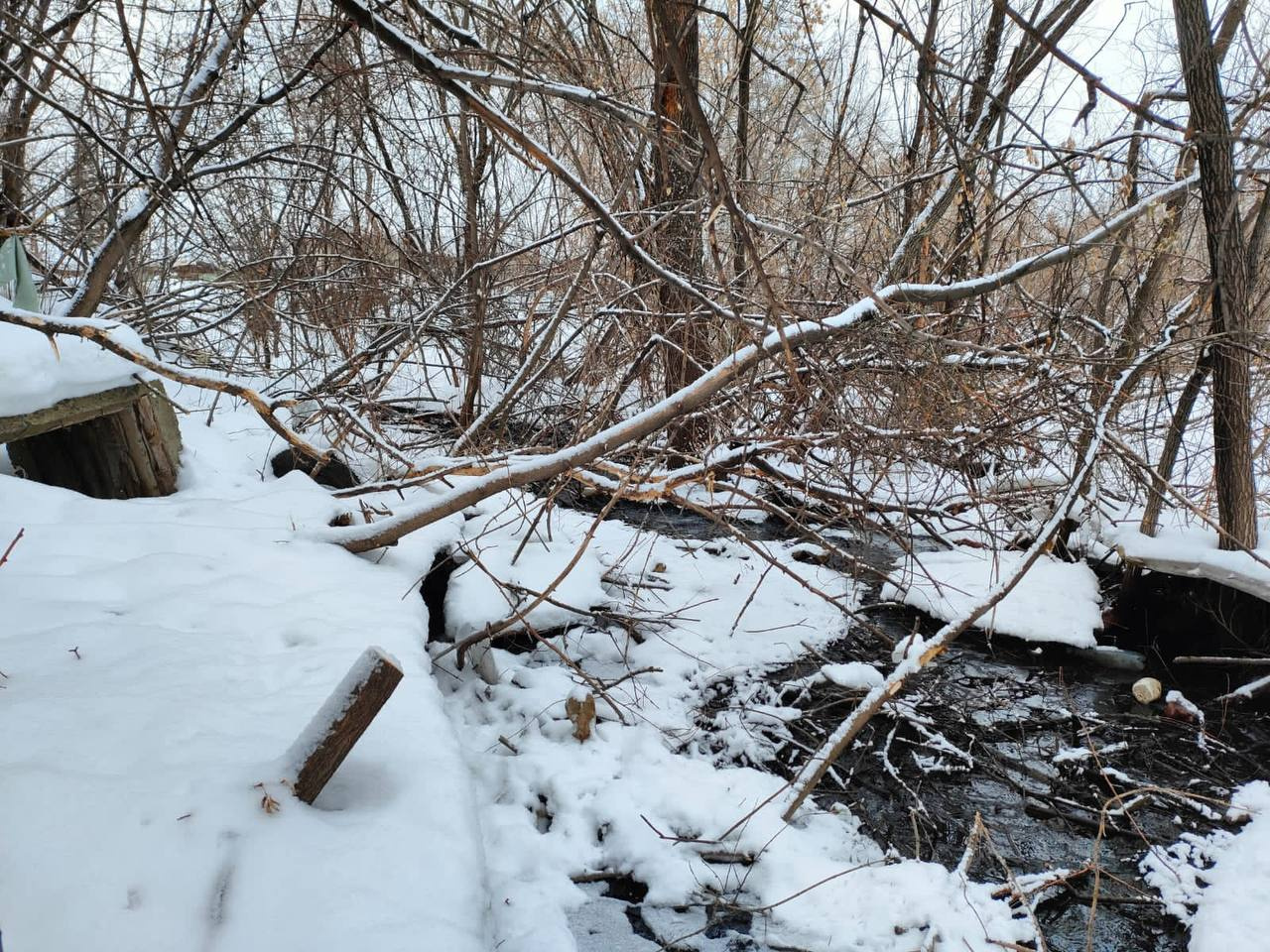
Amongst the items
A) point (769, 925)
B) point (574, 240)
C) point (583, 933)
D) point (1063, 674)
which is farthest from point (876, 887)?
point (574, 240)

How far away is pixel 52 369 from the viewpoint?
134 inches

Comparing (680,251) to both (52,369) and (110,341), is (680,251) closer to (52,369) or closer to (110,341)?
(110,341)

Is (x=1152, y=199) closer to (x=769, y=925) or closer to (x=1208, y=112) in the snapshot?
(x=1208, y=112)

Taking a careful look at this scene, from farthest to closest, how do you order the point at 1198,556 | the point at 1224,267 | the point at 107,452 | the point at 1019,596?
the point at 1019,596
the point at 1198,556
the point at 1224,267
the point at 107,452

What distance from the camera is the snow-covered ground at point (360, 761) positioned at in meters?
1.71

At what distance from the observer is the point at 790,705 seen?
393 centimetres

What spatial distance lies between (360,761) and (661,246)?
14.1 feet

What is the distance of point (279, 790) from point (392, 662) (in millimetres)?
410

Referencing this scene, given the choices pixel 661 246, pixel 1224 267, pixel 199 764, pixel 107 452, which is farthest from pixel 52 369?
pixel 1224 267

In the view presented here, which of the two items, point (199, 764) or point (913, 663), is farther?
point (913, 663)

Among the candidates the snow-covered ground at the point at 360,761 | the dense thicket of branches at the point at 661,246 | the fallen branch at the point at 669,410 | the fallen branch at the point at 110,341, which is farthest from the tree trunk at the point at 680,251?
the fallen branch at the point at 110,341

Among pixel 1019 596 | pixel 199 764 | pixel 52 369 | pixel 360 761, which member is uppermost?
pixel 52 369

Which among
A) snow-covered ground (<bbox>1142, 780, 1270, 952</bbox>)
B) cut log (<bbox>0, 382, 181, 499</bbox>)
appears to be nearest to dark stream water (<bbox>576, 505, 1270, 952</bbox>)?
snow-covered ground (<bbox>1142, 780, 1270, 952</bbox>)

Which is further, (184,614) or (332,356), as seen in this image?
(332,356)
